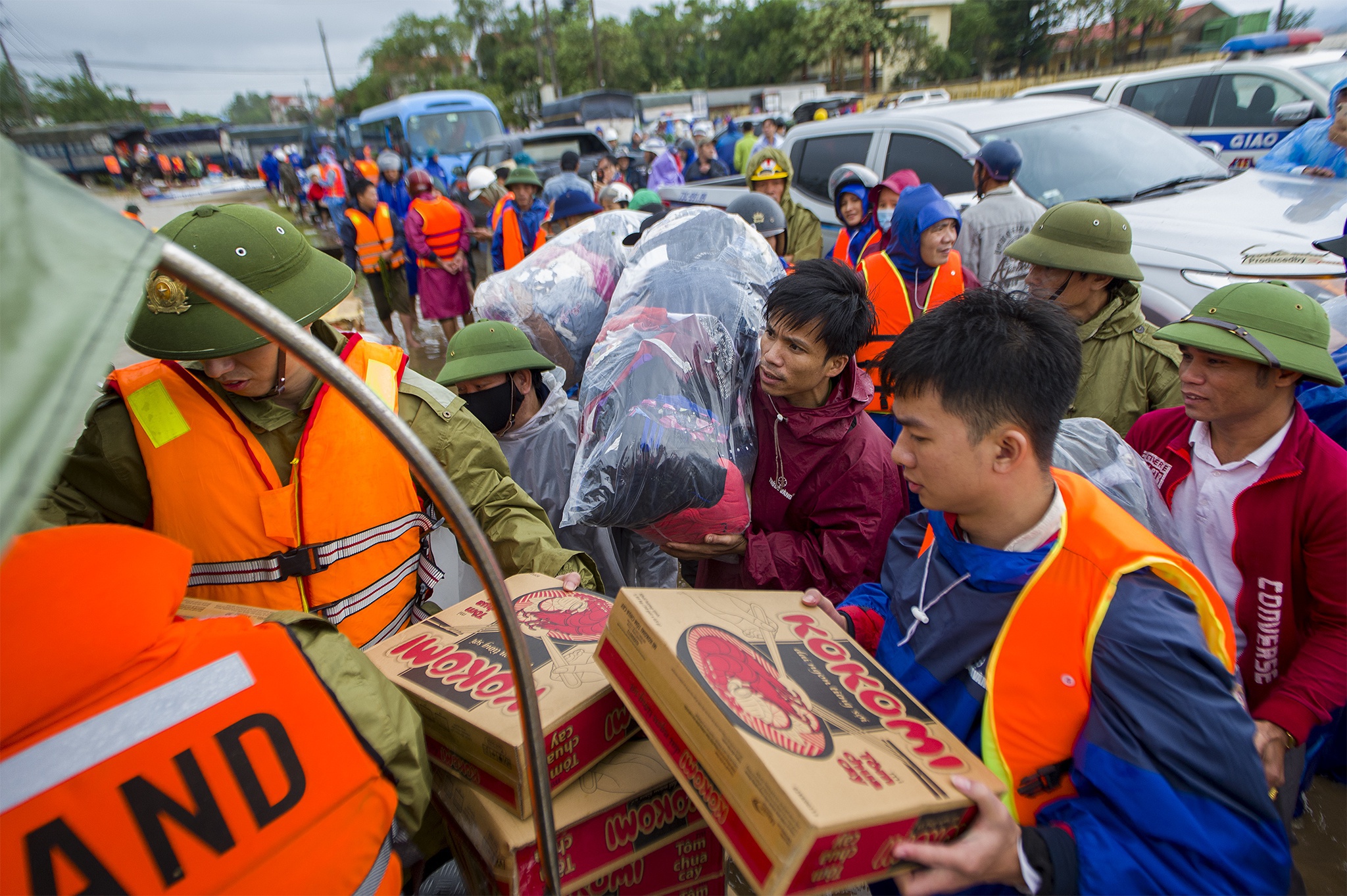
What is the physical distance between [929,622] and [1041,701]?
0.25 metres

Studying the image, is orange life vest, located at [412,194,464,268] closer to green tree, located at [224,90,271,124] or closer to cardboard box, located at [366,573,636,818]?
cardboard box, located at [366,573,636,818]

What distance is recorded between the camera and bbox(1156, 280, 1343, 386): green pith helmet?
163 centimetres

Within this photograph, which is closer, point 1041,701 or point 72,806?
point 72,806

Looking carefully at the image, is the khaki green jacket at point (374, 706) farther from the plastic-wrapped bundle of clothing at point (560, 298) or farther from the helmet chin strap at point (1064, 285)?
the helmet chin strap at point (1064, 285)

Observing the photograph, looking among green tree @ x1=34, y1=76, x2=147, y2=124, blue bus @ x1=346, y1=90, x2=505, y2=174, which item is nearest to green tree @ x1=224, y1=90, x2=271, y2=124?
green tree @ x1=34, y1=76, x2=147, y2=124

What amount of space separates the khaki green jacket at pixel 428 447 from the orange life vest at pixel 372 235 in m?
6.71

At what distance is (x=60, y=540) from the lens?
865 mm

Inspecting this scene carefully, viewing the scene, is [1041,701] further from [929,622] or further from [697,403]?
[697,403]

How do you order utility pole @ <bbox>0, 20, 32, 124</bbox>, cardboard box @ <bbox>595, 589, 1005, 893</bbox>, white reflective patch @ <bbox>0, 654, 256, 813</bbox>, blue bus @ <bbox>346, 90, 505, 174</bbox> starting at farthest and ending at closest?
utility pole @ <bbox>0, 20, 32, 124</bbox>, blue bus @ <bbox>346, 90, 505, 174</bbox>, cardboard box @ <bbox>595, 589, 1005, 893</bbox>, white reflective patch @ <bbox>0, 654, 256, 813</bbox>

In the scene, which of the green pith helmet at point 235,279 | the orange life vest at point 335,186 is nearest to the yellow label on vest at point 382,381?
the green pith helmet at point 235,279

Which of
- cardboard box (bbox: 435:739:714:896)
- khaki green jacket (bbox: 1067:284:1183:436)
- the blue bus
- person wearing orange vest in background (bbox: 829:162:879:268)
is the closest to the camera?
→ cardboard box (bbox: 435:739:714:896)

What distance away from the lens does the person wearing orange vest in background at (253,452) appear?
144cm

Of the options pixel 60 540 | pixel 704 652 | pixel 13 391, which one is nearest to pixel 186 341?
pixel 60 540

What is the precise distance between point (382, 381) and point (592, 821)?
1106 mm
